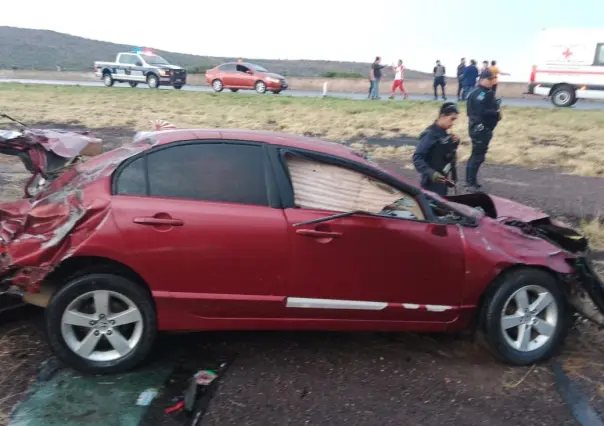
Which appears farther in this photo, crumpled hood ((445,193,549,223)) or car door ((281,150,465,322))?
crumpled hood ((445,193,549,223))

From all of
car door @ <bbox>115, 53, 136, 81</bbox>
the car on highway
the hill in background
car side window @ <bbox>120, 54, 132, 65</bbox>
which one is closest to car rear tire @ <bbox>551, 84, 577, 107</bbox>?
the car on highway

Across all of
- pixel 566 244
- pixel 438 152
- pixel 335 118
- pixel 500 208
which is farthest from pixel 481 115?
pixel 335 118

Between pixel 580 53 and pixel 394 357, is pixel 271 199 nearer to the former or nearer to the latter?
pixel 394 357

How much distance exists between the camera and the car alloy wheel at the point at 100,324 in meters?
4.00

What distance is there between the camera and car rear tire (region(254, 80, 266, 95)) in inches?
1190

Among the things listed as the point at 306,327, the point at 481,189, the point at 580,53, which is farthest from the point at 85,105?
the point at 306,327

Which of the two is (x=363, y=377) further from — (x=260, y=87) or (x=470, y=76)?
(x=260, y=87)

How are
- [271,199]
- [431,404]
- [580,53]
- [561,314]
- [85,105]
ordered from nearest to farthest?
[431,404], [271,199], [561,314], [85,105], [580,53]

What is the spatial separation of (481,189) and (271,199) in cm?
666

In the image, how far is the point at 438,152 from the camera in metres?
6.35

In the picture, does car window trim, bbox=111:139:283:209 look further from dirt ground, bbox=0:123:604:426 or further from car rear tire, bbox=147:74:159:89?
car rear tire, bbox=147:74:159:89

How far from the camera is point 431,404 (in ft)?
12.7

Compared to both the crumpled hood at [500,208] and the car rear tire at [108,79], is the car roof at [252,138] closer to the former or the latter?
the crumpled hood at [500,208]

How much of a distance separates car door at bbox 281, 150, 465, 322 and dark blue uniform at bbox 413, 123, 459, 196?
189 centimetres
